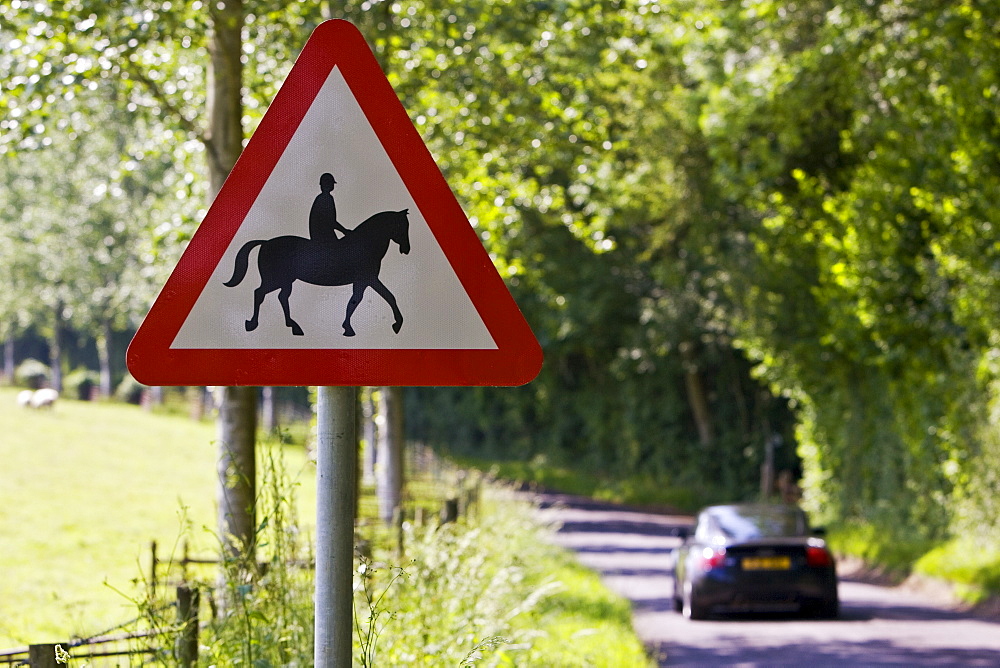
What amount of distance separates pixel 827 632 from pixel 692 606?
63.7 inches

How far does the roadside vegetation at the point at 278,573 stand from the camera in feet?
17.1

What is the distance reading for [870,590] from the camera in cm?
1795

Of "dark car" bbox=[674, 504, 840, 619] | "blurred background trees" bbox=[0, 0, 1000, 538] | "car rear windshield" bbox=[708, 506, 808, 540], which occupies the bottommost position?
"dark car" bbox=[674, 504, 840, 619]

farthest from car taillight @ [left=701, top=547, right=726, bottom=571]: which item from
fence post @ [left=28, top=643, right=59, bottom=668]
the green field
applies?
fence post @ [left=28, top=643, right=59, bottom=668]

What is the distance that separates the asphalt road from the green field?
14.1 feet

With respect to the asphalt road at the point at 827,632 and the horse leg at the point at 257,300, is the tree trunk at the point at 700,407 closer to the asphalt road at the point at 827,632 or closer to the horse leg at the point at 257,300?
the asphalt road at the point at 827,632

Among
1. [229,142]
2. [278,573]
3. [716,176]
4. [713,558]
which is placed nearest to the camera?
[278,573]

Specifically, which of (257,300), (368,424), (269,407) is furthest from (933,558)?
(269,407)

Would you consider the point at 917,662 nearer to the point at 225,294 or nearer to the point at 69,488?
the point at 225,294

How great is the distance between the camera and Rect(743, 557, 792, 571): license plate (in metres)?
14.1

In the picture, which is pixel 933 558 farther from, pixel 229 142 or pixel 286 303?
pixel 286 303

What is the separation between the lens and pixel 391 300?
9.76ft

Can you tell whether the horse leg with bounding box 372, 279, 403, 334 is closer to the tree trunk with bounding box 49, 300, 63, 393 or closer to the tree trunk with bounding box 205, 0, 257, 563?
the tree trunk with bounding box 205, 0, 257, 563

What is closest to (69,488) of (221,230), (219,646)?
(219,646)
